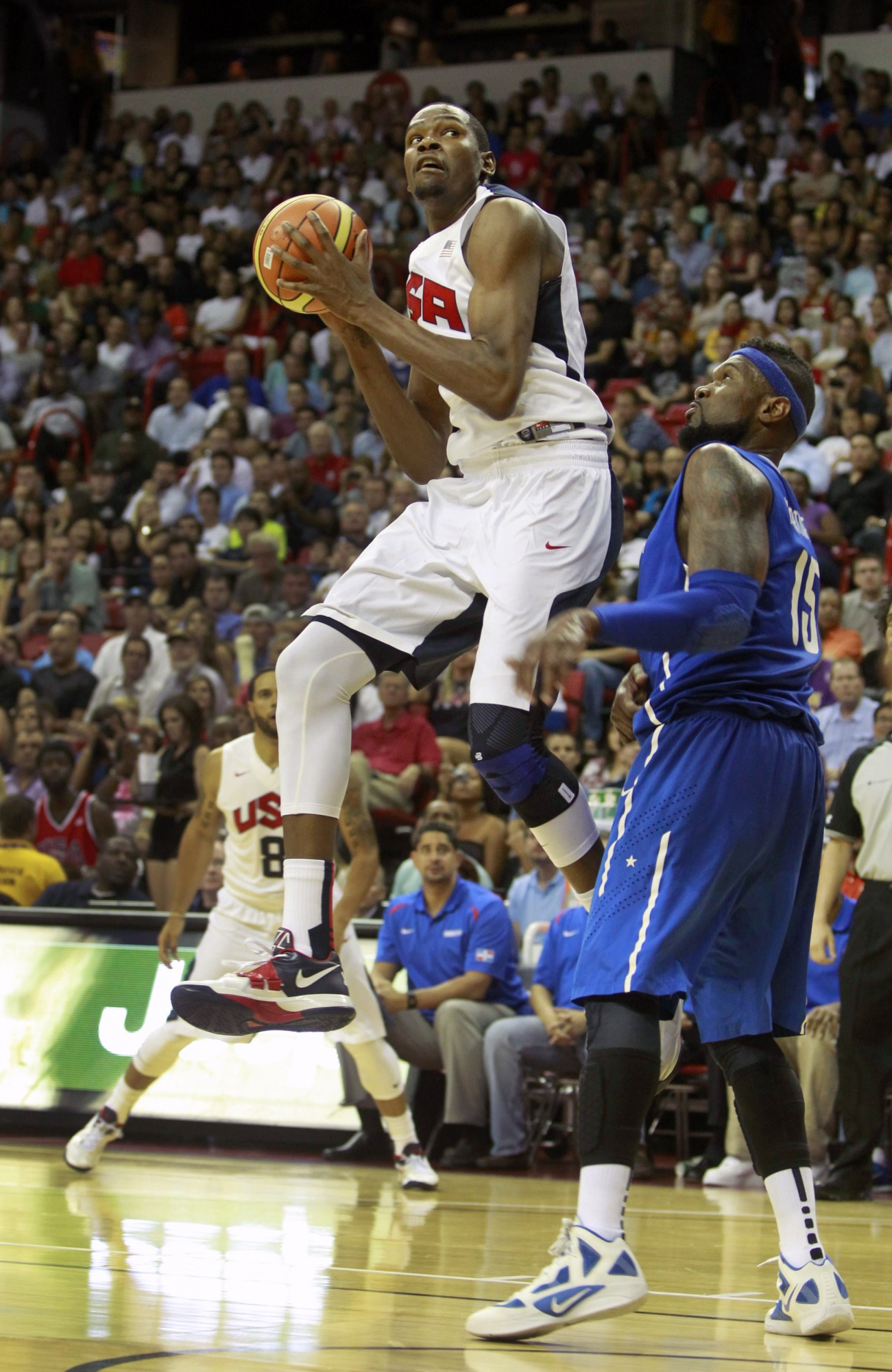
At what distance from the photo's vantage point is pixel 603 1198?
3.58 metres

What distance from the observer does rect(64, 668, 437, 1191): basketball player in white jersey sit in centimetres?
729

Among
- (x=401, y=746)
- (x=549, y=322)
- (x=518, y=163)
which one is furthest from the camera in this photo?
(x=518, y=163)

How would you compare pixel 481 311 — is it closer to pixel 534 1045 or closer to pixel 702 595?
pixel 702 595

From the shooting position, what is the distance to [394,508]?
45.5 ft

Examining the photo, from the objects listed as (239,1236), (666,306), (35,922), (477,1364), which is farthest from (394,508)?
(477,1364)

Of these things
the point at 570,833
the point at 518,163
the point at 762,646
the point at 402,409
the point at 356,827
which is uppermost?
the point at 518,163

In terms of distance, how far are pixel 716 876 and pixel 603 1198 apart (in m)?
0.73

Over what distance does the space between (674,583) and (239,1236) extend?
8.75 feet

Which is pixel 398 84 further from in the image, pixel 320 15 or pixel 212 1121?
pixel 212 1121

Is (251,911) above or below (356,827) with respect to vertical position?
below

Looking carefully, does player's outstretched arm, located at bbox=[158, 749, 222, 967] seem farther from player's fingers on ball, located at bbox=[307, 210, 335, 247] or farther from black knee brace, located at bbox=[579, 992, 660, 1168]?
black knee brace, located at bbox=[579, 992, 660, 1168]

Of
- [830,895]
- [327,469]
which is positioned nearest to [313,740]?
[830,895]

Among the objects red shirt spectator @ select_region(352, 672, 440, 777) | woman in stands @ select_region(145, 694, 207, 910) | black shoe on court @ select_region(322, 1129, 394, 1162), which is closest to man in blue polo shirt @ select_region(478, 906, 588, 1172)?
black shoe on court @ select_region(322, 1129, 394, 1162)

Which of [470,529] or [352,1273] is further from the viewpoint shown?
[352,1273]
